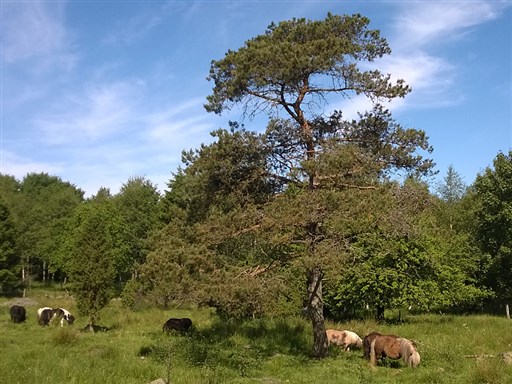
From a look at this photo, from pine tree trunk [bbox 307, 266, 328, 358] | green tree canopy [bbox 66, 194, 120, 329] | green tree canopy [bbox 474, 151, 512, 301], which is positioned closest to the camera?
pine tree trunk [bbox 307, 266, 328, 358]

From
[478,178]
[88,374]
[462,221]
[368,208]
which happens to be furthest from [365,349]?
[462,221]

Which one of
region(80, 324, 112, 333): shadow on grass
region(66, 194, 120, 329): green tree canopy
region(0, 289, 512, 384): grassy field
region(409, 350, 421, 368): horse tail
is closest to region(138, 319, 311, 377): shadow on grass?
region(0, 289, 512, 384): grassy field

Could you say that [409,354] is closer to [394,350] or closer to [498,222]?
[394,350]

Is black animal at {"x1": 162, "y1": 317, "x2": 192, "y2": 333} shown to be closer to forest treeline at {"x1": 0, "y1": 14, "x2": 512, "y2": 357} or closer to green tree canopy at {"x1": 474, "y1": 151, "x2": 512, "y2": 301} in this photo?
forest treeline at {"x1": 0, "y1": 14, "x2": 512, "y2": 357}

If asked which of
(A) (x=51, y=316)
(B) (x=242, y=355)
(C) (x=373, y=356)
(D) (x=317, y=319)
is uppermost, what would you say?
(D) (x=317, y=319)

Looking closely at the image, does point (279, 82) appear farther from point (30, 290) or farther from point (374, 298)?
point (30, 290)

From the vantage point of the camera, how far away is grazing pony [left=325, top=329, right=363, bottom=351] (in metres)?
18.1

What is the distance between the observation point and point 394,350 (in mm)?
14547

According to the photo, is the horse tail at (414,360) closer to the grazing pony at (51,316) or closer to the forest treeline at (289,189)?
the forest treeline at (289,189)

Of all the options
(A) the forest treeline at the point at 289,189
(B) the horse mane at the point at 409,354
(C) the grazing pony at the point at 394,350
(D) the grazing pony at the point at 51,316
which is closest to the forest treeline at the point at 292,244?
(A) the forest treeline at the point at 289,189

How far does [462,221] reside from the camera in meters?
39.0

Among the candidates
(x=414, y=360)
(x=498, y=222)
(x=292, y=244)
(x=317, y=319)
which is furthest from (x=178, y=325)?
(x=498, y=222)

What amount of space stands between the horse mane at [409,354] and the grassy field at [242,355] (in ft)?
1.37

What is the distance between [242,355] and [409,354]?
5.63 metres
